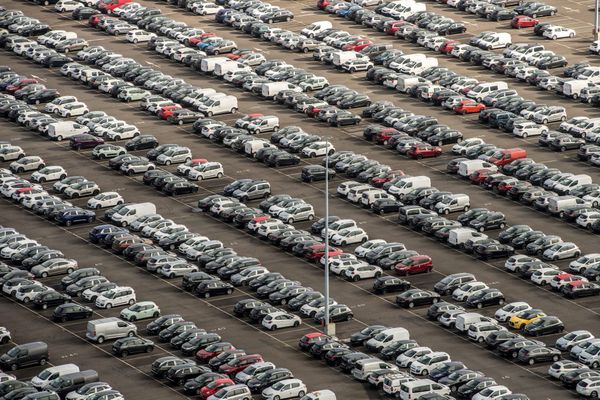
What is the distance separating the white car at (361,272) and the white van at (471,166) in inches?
966

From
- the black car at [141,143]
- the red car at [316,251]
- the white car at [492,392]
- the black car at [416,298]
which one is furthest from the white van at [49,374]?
the black car at [141,143]

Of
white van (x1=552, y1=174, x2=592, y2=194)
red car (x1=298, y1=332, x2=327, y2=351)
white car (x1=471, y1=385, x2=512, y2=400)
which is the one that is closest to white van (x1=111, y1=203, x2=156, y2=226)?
red car (x1=298, y1=332, x2=327, y2=351)

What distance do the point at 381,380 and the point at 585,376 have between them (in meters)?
14.0

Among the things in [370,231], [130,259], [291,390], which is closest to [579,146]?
[370,231]

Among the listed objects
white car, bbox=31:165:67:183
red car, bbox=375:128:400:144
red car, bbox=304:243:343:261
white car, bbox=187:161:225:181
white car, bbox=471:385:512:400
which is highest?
white car, bbox=471:385:512:400

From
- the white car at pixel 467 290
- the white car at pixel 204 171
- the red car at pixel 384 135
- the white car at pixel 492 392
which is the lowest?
the white car at pixel 204 171

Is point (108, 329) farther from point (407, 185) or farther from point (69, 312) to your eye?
point (407, 185)

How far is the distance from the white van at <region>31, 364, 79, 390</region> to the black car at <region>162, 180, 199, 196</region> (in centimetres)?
4182

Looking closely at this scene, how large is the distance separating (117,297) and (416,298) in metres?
22.8

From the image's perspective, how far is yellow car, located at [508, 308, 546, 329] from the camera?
157125 millimetres

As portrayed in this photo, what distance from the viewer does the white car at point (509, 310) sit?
518ft

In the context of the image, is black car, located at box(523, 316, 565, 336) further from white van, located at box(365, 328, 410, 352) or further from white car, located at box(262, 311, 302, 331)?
white car, located at box(262, 311, 302, 331)

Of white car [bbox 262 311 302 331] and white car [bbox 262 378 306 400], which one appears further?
white car [bbox 262 311 302 331]

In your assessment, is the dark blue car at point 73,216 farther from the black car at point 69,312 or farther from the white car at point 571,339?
the white car at point 571,339
